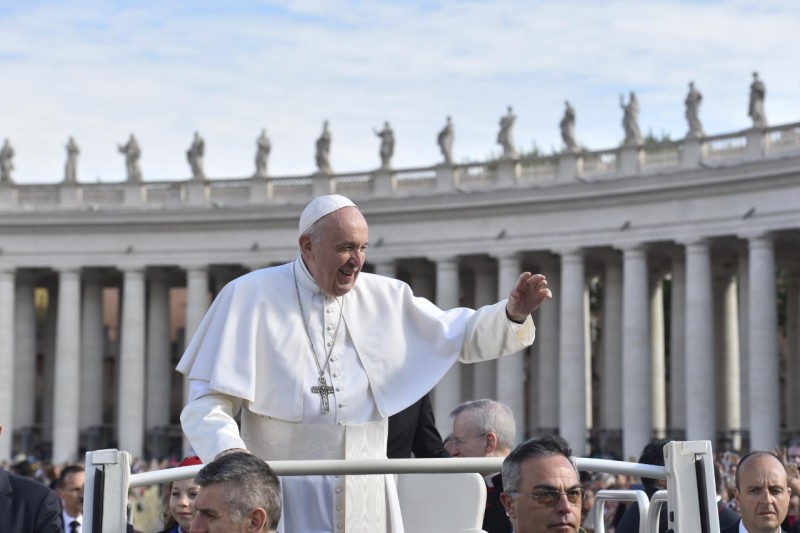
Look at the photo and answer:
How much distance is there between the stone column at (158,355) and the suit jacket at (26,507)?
285 ft

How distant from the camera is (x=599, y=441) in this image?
86625mm

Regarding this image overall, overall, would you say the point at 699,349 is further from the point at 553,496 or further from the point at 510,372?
the point at 553,496

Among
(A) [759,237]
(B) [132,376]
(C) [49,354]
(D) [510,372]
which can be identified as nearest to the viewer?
(A) [759,237]

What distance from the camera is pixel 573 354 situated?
84.4 m

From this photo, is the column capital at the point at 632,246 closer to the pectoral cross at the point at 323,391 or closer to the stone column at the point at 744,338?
the stone column at the point at 744,338

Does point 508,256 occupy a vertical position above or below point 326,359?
above

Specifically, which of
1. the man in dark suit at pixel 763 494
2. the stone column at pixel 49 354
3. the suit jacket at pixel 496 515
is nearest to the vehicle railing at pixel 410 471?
the man in dark suit at pixel 763 494

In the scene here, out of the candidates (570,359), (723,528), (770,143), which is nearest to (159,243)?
(570,359)

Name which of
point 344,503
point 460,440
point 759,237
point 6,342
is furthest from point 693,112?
point 344,503

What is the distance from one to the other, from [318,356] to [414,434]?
2062 millimetres

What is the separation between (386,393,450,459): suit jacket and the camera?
14648mm

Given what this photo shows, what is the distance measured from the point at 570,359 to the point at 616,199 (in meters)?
8.33

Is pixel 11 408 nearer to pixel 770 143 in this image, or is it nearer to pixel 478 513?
pixel 770 143

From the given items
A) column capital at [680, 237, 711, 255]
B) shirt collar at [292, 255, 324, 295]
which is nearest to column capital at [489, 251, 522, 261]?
column capital at [680, 237, 711, 255]
